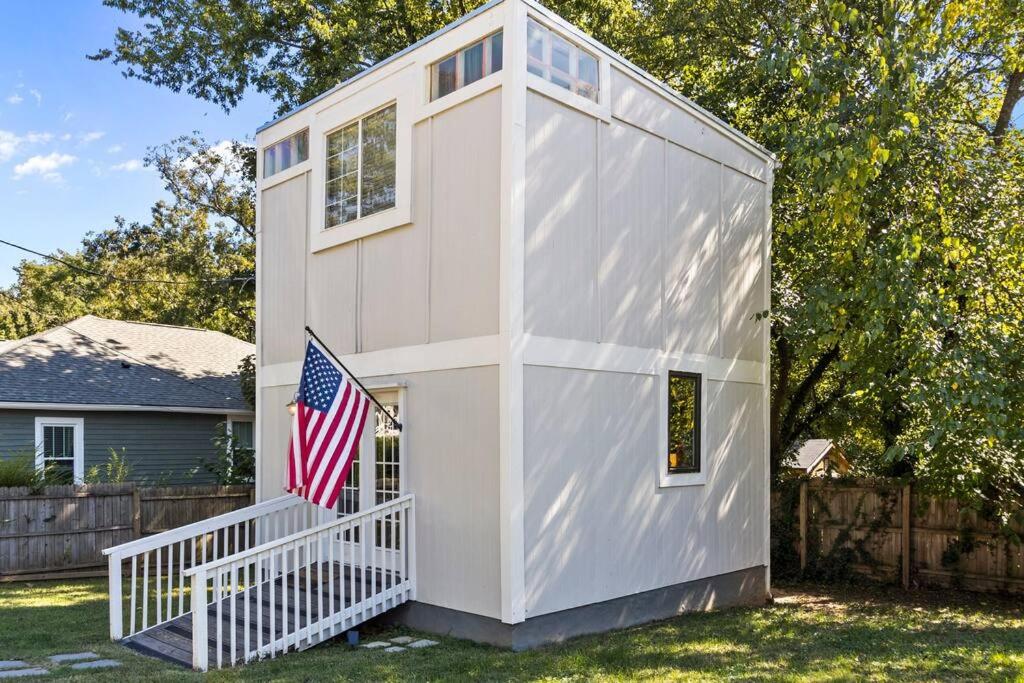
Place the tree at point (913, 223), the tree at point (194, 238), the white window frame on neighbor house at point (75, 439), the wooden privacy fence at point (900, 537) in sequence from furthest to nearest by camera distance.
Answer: the tree at point (194, 238) → the white window frame on neighbor house at point (75, 439) → the wooden privacy fence at point (900, 537) → the tree at point (913, 223)

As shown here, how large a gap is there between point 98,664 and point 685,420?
630 cm

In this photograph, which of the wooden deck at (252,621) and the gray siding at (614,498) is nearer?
the wooden deck at (252,621)

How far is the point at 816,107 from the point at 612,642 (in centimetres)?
595

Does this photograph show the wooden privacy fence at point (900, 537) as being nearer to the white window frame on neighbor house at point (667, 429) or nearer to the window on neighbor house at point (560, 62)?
the white window frame on neighbor house at point (667, 429)

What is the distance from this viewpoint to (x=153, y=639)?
25.6ft

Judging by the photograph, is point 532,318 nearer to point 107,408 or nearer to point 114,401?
point 107,408

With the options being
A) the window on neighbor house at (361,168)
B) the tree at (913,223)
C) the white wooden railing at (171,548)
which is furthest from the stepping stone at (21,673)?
the tree at (913,223)

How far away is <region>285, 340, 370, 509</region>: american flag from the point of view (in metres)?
8.04

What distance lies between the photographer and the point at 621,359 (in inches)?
344

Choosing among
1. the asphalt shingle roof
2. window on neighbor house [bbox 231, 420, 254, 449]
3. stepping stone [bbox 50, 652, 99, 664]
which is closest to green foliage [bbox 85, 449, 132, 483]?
the asphalt shingle roof

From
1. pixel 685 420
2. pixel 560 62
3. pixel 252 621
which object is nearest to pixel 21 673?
pixel 252 621

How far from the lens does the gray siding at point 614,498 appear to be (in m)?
7.76

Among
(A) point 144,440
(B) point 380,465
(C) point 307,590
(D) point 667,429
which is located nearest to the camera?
(C) point 307,590

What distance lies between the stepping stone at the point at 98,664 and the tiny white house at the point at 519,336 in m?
0.77
